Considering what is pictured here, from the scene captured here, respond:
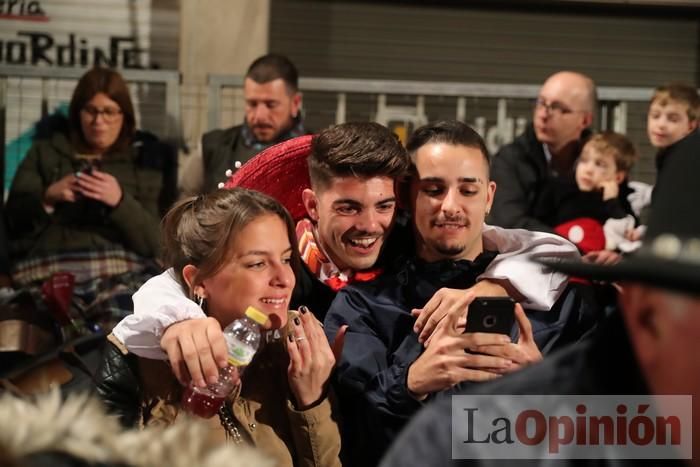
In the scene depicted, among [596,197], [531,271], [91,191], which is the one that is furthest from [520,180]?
[531,271]

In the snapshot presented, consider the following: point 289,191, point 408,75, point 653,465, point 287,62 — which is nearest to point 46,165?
point 287,62

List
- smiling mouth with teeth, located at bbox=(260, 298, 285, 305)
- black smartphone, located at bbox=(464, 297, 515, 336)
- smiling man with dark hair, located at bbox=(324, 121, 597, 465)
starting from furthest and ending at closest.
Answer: smiling mouth with teeth, located at bbox=(260, 298, 285, 305) < smiling man with dark hair, located at bbox=(324, 121, 597, 465) < black smartphone, located at bbox=(464, 297, 515, 336)

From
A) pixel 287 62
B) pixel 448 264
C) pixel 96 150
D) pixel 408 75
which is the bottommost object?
pixel 448 264

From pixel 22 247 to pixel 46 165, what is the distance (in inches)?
19.6

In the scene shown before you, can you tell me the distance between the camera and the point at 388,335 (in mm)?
3695

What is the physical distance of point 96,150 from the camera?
261 inches

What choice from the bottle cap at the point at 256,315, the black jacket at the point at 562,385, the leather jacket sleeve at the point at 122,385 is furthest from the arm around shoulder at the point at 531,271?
the black jacket at the point at 562,385

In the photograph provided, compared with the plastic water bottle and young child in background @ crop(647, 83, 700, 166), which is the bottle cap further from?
young child in background @ crop(647, 83, 700, 166)

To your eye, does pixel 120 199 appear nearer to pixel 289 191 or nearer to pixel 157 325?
pixel 289 191

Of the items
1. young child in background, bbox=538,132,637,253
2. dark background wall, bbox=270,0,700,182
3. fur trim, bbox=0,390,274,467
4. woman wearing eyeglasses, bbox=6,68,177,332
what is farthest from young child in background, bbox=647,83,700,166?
fur trim, bbox=0,390,274,467

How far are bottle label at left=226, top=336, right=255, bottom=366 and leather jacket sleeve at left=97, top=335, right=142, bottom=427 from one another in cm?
34

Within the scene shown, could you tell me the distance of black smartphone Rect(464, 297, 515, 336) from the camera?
313 centimetres

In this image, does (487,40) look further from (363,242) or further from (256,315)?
(256,315)

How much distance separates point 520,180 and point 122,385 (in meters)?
3.38
